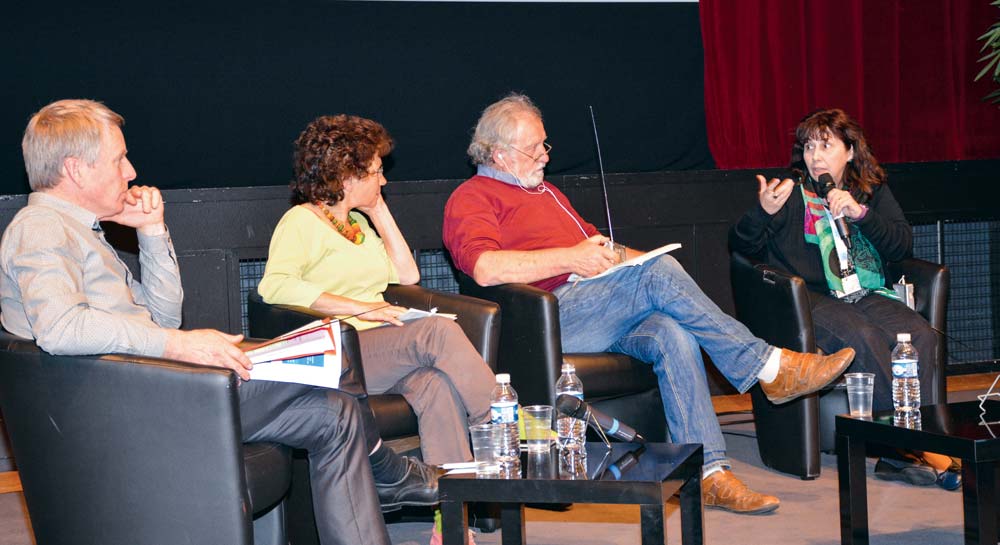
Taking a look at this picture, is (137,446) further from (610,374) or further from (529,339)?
(610,374)

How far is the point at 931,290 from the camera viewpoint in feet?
12.2

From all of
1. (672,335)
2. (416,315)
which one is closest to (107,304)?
(416,315)

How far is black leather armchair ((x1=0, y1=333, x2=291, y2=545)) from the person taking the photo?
6.79 ft

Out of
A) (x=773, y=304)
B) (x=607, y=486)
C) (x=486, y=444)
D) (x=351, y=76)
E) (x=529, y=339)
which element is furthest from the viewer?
(x=351, y=76)

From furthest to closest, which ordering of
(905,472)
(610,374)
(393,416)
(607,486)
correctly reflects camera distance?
(905,472) < (610,374) < (393,416) < (607,486)

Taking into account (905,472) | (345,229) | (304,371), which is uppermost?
(345,229)

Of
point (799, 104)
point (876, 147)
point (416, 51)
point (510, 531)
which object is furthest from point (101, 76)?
point (876, 147)

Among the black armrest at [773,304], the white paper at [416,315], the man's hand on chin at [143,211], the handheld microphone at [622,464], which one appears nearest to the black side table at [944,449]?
the handheld microphone at [622,464]

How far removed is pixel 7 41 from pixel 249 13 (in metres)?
0.83

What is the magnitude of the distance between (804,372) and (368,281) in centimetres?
131

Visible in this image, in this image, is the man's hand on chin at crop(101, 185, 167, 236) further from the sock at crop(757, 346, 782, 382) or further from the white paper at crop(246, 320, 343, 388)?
the sock at crop(757, 346, 782, 382)

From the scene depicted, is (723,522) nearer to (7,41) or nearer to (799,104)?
(799,104)

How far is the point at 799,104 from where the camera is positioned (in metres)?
4.84

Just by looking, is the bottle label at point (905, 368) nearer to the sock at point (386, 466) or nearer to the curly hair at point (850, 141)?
the curly hair at point (850, 141)
